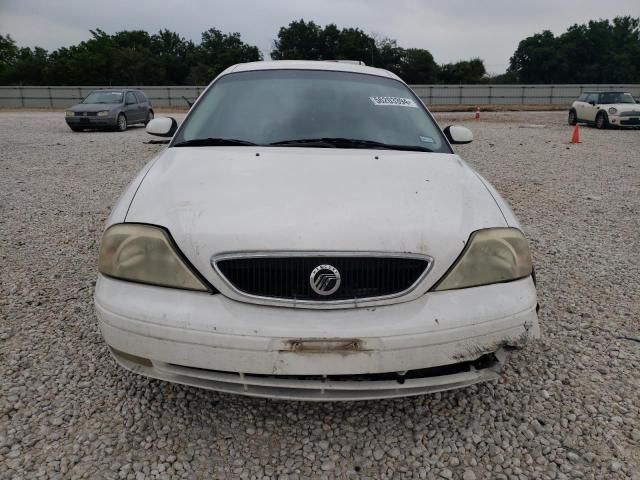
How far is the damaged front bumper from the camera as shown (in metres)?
1.58

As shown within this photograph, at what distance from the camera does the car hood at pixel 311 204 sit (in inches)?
66.1

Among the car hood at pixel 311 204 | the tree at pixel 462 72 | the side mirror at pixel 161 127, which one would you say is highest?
the tree at pixel 462 72

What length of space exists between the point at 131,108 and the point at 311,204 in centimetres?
1532

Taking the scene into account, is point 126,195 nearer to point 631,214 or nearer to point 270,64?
point 270,64

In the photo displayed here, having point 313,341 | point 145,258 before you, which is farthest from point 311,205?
point 145,258

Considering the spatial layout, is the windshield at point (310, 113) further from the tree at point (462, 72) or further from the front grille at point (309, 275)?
the tree at point (462, 72)

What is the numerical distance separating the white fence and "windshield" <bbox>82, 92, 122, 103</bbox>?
700 inches

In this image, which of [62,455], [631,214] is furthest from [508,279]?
[631,214]

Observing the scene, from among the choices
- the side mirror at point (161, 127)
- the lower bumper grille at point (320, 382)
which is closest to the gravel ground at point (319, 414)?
the lower bumper grille at point (320, 382)

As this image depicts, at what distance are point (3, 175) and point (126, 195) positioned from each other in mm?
6743

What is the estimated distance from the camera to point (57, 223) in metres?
4.89

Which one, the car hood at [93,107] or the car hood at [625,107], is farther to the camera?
the car hood at [625,107]

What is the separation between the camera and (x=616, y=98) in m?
16.0

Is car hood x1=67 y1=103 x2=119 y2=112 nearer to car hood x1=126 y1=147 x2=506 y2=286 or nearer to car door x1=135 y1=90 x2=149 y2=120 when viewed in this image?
car door x1=135 y1=90 x2=149 y2=120
